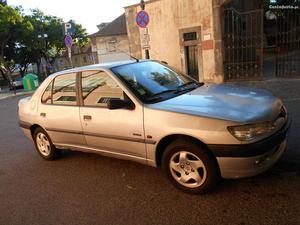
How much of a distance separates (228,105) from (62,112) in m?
2.72

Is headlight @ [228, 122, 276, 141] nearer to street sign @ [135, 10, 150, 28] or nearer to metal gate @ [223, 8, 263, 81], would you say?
street sign @ [135, 10, 150, 28]

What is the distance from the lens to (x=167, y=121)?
3660mm

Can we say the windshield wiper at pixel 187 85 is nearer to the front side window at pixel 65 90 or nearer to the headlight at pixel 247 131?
the headlight at pixel 247 131

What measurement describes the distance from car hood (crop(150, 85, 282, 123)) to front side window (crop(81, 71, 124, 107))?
0.74 meters

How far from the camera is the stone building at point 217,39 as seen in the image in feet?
39.0

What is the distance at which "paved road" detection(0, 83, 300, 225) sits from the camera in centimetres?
328

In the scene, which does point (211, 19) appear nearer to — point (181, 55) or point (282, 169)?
point (181, 55)

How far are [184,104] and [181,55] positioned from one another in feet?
38.0

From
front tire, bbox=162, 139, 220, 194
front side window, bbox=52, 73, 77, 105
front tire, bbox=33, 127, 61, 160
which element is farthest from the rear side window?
front tire, bbox=162, 139, 220, 194

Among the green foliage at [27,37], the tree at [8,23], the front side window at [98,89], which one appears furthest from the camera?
the green foliage at [27,37]

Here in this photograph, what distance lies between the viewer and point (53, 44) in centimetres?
4975

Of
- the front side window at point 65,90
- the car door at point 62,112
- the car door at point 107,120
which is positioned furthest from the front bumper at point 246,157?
the front side window at point 65,90

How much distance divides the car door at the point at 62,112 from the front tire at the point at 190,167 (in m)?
1.64

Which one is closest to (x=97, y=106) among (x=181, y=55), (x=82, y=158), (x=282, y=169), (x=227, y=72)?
(x=82, y=158)
